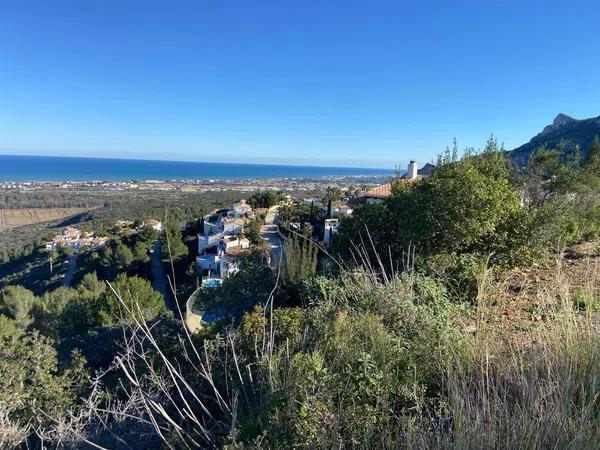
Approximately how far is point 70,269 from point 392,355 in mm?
32874

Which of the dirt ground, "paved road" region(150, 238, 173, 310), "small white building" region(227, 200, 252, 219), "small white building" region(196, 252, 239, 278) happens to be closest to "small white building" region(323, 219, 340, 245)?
the dirt ground

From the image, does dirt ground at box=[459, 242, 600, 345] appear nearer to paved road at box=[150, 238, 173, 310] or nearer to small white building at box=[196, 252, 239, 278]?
small white building at box=[196, 252, 239, 278]

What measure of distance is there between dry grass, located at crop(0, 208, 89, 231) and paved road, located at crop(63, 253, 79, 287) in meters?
30.8

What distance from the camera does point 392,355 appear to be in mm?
2176

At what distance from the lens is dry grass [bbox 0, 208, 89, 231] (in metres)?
57.7

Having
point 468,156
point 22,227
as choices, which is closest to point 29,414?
point 468,156

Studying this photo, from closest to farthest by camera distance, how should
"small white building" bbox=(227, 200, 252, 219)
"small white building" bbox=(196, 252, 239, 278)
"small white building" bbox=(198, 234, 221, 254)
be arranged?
"small white building" bbox=(196, 252, 239, 278) < "small white building" bbox=(198, 234, 221, 254) < "small white building" bbox=(227, 200, 252, 219)

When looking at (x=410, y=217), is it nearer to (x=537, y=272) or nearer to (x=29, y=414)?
(x=537, y=272)

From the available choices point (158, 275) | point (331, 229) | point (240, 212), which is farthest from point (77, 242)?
point (331, 229)

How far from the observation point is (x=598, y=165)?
10.5m

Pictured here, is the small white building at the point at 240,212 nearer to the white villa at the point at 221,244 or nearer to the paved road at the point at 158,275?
the white villa at the point at 221,244

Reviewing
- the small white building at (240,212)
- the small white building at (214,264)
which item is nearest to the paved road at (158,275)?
the small white building at (214,264)

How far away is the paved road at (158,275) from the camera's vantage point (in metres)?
21.7

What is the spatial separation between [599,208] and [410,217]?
4.34 m
